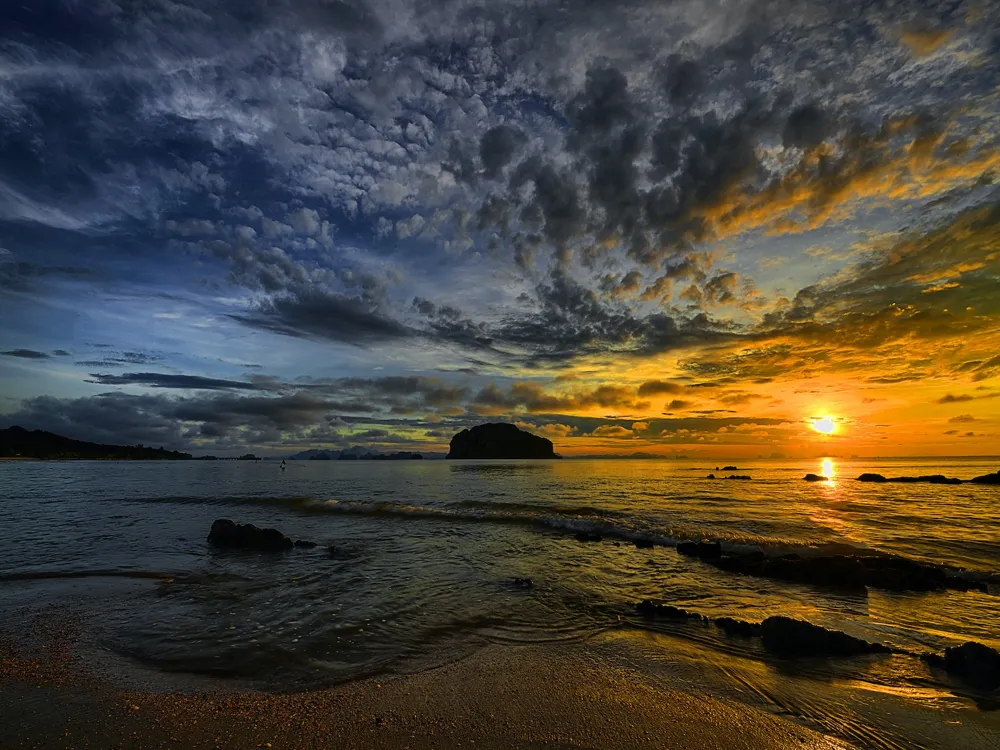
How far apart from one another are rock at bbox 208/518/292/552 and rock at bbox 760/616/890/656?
18495 mm

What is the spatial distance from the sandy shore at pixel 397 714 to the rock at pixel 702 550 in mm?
13084

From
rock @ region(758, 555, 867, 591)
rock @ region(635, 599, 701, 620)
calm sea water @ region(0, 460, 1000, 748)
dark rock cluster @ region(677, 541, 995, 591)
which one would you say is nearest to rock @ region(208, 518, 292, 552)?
calm sea water @ region(0, 460, 1000, 748)

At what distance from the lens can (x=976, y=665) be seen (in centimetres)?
786

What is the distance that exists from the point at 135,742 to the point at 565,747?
5.20m

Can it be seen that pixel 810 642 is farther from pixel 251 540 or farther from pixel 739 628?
pixel 251 540

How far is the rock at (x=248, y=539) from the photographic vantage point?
1964 cm

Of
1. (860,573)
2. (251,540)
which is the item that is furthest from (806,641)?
(251,540)

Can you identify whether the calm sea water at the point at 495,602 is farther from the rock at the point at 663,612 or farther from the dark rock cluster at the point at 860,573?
the dark rock cluster at the point at 860,573

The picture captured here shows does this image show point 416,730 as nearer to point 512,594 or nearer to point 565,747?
point 565,747

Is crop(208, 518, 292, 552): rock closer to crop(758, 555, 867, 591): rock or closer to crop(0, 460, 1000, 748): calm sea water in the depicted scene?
crop(0, 460, 1000, 748): calm sea water

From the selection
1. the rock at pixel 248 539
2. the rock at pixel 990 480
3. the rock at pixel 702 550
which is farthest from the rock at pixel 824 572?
the rock at pixel 990 480

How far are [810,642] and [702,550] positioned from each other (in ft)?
34.5

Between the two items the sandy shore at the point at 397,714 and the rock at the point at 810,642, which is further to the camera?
the rock at the point at 810,642

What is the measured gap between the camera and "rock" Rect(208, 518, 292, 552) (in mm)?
19641
